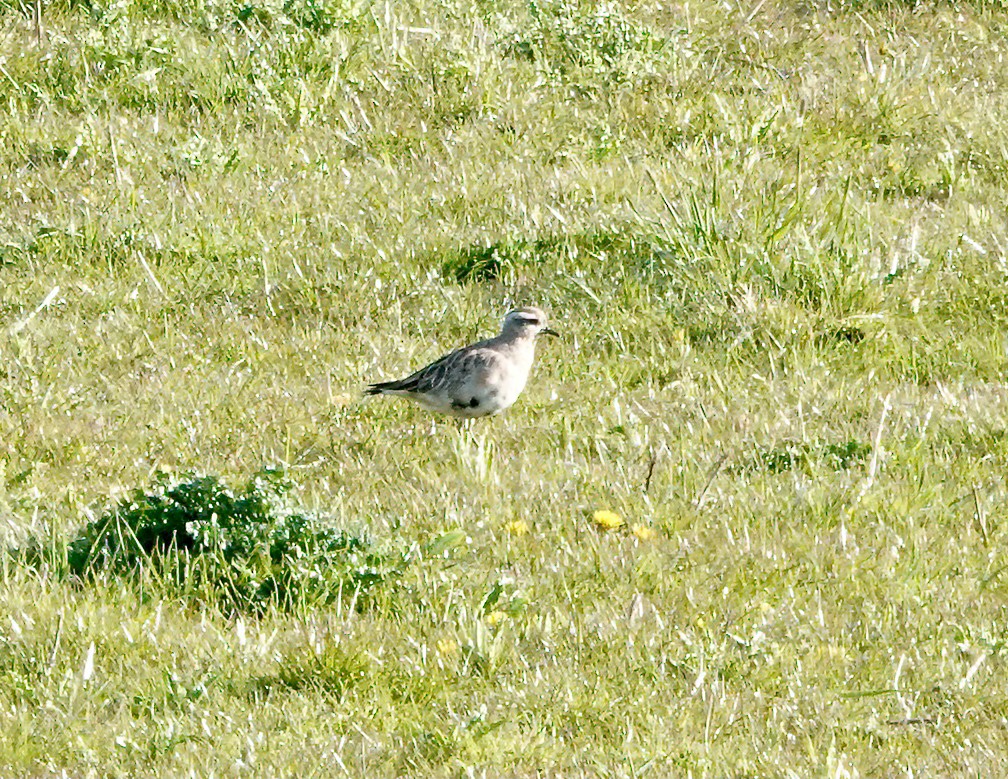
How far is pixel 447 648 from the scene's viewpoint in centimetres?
654

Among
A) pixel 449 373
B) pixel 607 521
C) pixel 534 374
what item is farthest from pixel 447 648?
pixel 534 374

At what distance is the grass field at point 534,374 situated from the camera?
6258 millimetres

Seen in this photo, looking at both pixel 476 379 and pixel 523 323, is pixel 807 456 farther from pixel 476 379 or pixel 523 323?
pixel 523 323

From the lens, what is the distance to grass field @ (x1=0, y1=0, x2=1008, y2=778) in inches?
246

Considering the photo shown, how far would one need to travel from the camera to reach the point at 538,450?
340 inches

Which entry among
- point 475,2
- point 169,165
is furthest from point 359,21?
point 169,165

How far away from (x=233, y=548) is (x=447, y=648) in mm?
1124

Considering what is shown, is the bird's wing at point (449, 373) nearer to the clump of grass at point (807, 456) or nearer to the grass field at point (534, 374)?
the grass field at point (534, 374)

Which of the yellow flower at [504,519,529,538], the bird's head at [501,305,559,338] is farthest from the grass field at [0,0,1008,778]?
the bird's head at [501,305,559,338]

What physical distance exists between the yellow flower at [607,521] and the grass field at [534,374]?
0.04m

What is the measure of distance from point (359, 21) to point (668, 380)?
495 cm

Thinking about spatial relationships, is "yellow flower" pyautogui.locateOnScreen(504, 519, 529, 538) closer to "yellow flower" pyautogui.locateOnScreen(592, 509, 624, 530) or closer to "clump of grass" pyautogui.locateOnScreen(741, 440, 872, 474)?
"yellow flower" pyautogui.locateOnScreen(592, 509, 624, 530)

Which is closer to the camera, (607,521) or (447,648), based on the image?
(447,648)

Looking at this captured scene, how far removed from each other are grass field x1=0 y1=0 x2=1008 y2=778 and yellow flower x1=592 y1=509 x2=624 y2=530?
4 cm
